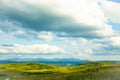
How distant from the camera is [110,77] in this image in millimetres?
105500

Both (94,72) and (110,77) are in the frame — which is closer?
(110,77)

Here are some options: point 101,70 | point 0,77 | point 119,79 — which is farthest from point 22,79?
point 119,79

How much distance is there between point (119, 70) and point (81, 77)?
52.9 ft

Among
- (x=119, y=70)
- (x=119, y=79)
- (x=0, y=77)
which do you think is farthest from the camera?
(x=0, y=77)

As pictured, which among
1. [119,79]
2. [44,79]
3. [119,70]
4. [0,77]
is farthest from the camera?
[0,77]

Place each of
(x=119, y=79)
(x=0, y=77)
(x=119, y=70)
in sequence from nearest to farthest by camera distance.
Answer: (x=119, y=79) < (x=119, y=70) < (x=0, y=77)

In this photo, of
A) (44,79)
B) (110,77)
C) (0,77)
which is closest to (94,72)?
(110,77)

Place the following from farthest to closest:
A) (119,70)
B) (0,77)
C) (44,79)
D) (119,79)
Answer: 1. (0,77)
2. (44,79)
3. (119,70)
4. (119,79)

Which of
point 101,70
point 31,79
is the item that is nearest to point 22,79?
point 31,79

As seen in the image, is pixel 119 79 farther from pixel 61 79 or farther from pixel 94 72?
pixel 61 79

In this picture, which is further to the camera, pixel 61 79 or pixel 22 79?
pixel 22 79

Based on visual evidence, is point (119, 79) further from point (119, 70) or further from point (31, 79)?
point (31, 79)

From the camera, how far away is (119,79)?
335 feet

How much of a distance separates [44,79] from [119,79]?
3564 centimetres
